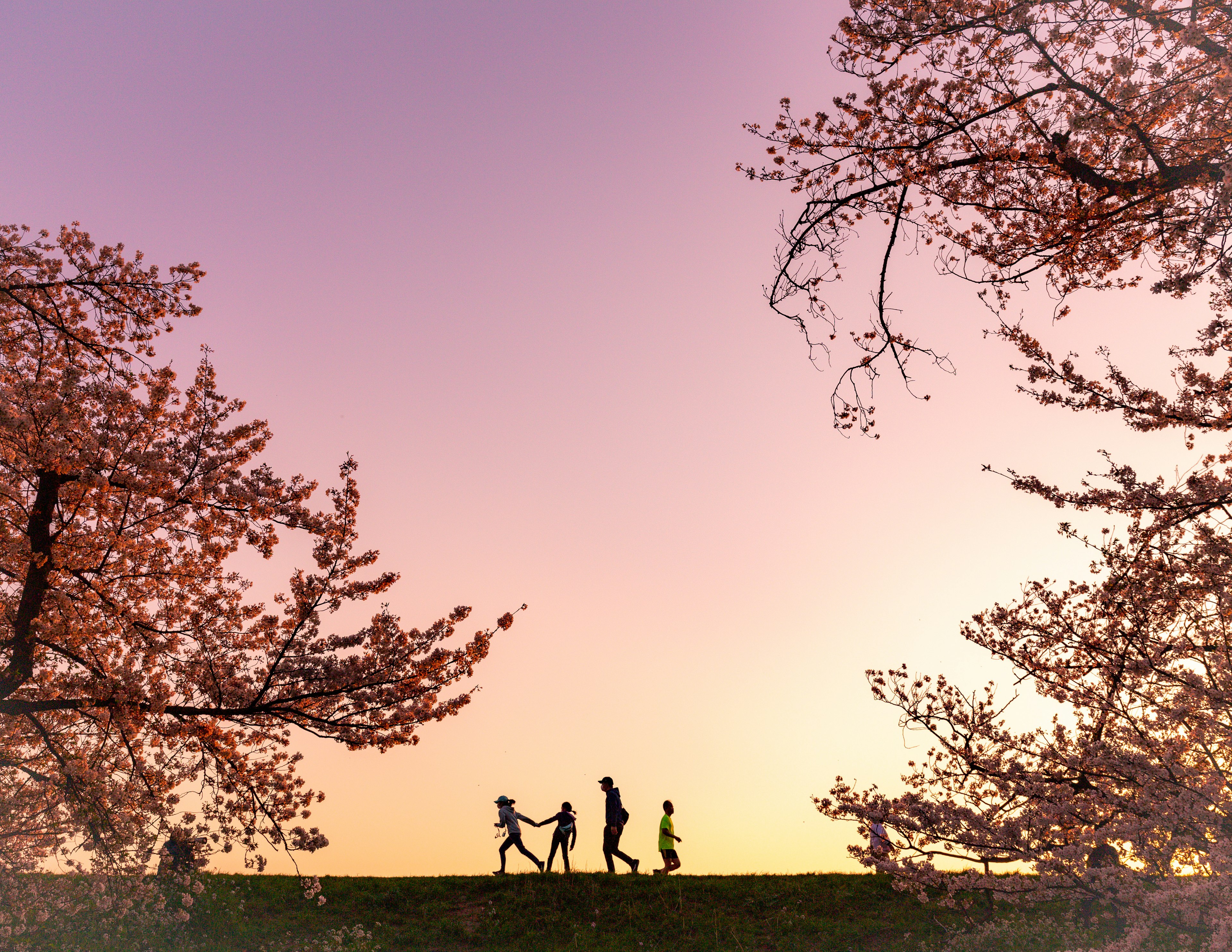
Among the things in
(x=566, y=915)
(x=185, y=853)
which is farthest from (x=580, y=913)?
(x=185, y=853)

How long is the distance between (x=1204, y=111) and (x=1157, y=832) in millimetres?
6500

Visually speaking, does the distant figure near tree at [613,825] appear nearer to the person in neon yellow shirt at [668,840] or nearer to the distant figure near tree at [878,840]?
the person in neon yellow shirt at [668,840]

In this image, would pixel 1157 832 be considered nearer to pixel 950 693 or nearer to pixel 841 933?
Result: pixel 950 693

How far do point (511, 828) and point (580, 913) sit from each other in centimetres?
237

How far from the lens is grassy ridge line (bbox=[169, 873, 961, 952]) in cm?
1255

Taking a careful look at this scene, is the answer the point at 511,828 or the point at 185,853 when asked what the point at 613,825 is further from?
the point at 185,853

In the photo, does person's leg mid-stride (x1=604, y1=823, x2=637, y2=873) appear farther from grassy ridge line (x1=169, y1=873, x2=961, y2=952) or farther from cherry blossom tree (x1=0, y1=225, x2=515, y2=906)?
cherry blossom tree (x1=0, y1=225, x2=515, y2=906)

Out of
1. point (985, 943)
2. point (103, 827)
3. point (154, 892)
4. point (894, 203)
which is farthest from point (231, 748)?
point (985, 943)

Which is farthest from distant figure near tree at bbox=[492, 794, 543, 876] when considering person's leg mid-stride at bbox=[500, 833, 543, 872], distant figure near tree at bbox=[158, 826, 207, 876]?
distant figure near tree at bbox=[158, 826, 207, 876]

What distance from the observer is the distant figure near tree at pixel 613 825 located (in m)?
14.8

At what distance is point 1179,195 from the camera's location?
6625mm

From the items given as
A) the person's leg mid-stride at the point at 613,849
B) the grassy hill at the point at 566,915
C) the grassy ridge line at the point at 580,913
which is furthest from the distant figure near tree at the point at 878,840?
the person's leg mid-stride at the point at 613,849

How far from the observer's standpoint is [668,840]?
48.4 ft

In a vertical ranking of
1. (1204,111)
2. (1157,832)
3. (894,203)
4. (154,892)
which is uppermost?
(1204,111)
